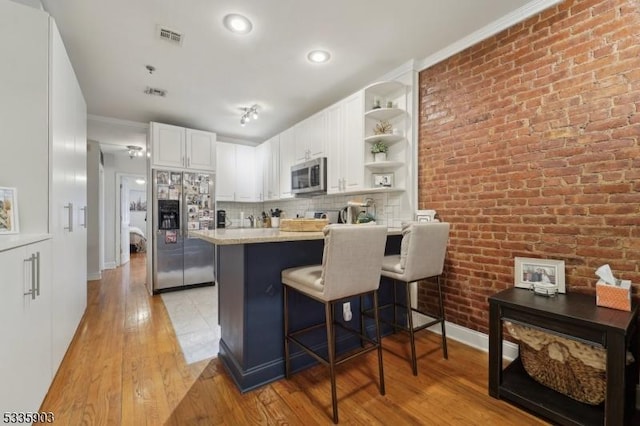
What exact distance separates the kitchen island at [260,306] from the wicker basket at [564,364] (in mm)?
1352

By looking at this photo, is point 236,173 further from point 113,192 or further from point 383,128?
point 113,192

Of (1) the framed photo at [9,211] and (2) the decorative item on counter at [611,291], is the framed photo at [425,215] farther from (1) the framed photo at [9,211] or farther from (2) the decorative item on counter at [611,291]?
(1) the framed photo at [9,211]

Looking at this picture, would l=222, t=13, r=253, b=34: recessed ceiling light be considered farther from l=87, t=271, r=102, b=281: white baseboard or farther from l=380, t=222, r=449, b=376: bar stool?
l=87, t=271, r=102, b=281: white baseboard

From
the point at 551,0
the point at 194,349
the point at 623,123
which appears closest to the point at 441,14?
the point at 551,0

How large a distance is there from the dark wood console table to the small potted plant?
163 cm

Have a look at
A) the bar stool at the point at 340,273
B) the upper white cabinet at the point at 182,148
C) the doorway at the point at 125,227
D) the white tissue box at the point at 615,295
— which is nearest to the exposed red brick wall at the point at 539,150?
the white tissue box at the point at 615,295

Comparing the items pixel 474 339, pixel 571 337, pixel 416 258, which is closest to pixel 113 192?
pixel 416 258

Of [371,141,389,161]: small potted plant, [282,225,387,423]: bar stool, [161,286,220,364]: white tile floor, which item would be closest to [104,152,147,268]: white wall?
[161,286,220,364]: white tile floor

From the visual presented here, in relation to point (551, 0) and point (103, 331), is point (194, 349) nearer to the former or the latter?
point (103, 331)

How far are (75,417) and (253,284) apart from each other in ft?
3.87

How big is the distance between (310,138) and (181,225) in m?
2.34

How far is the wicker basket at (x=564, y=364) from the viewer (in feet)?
4.90

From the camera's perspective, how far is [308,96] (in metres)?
3.53

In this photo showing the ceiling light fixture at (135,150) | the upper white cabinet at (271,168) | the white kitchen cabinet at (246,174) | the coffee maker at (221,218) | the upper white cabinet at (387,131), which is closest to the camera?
the upper white cabinet at (387,131)
